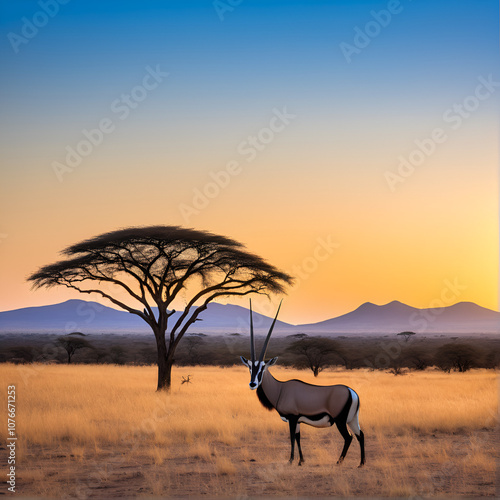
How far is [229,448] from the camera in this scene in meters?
11.8

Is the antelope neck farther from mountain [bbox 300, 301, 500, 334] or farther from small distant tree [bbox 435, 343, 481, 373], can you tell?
mountain [bbox 300, 301, 500, 334]

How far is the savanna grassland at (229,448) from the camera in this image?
8523 millimetres

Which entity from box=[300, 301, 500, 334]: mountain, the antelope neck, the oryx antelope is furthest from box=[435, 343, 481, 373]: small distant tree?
box=[300, 301, 500, 334]: mountain

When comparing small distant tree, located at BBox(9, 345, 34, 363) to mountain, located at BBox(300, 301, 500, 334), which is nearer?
small distant tree, located at BBox(9, 345, 34, 363)

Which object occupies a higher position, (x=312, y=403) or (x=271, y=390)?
(x=271, y=390)

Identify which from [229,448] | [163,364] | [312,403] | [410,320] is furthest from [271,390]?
[410,320]

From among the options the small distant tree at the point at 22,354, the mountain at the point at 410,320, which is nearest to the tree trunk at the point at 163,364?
the small distant tree at the point at 22,354

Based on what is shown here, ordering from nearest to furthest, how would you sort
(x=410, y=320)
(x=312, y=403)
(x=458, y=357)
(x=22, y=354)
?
(x=312, y=403)
(x=458, y=357)
(x=22, y=354)
(x=410, y=320)

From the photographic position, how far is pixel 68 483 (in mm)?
8781

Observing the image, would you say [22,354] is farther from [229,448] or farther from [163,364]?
[229,448]

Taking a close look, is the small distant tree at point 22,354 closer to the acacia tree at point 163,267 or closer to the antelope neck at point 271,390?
the acacia tree at point 163,267

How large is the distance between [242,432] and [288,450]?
208 cm

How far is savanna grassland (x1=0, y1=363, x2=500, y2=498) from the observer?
8523 millimetres

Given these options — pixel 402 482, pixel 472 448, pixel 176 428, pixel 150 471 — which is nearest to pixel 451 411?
pixel 472 448
